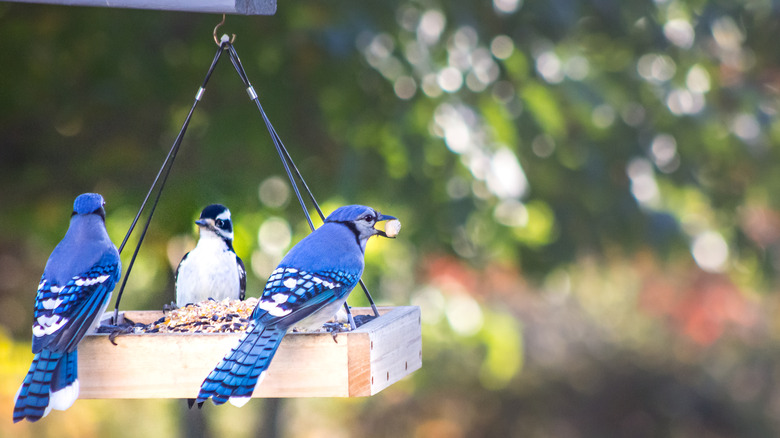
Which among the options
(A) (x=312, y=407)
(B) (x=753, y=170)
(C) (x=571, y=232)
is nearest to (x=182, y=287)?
(C) (x=571, y=232)

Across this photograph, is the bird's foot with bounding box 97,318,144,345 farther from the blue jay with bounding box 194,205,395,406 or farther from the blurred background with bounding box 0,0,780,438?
the blurred background with bounding box 0,0,780,438

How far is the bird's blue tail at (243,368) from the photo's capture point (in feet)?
7.82

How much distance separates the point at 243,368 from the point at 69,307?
62 cm

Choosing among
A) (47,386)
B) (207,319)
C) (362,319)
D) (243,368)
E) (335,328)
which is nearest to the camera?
(243,368)

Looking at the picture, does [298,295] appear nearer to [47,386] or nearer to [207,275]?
[47,386]

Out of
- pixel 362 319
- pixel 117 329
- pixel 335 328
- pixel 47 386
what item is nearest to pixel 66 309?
pixel 47 386

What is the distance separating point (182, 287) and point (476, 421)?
7.53 meters

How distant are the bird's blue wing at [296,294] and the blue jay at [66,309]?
0.54m

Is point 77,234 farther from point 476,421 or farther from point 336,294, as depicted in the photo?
point 476,421

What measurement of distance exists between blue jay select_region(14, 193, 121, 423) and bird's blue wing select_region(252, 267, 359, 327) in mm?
542

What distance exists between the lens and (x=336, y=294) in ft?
9.03

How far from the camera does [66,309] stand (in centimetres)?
270

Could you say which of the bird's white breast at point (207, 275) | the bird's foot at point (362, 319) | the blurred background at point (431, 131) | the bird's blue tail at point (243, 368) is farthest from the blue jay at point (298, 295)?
the blurred background at point (431, 131)

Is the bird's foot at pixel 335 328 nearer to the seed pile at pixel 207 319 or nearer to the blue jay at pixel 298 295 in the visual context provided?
the blue jay at pixel 298 295
